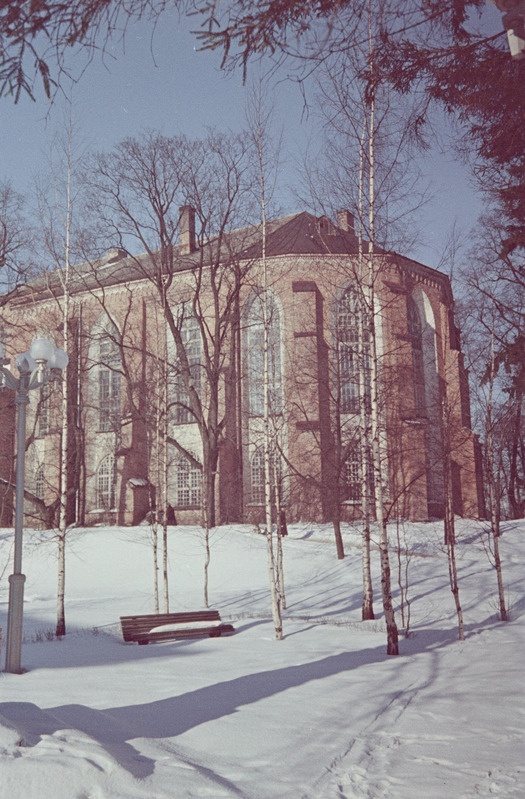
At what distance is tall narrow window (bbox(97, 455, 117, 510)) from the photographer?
41.0 meters

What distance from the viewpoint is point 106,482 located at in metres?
41.6

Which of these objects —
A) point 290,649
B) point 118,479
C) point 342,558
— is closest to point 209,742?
point 290,649

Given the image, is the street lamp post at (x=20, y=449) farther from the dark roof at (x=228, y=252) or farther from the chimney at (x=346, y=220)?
the dark roof at (x=228, y=252)

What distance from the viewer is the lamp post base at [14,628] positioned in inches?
405

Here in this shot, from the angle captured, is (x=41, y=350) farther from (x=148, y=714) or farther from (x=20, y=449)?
(x=148, y=714)

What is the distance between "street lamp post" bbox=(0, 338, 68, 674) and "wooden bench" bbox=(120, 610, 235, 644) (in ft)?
17.0

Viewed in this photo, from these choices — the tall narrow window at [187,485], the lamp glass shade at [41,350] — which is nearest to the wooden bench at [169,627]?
the lamp glass shade at [41,350]

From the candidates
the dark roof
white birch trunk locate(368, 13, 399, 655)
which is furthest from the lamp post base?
the dark roof

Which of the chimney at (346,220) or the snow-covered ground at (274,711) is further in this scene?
the chimney at (346,220)

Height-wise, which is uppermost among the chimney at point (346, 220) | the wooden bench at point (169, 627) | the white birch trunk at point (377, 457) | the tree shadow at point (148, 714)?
the chimney at point (346, 220)

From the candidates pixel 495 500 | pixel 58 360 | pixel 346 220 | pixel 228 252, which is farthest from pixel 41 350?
pixel 228 252

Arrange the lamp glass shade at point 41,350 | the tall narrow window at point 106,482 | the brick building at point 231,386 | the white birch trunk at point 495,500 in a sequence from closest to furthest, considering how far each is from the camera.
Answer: the lamp glass shade at point 41,350 < the white birch trunk at point 495,500 < the brick building at point 231,386 < the tall narrow window at point 106,482

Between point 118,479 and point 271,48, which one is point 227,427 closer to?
point 118,479

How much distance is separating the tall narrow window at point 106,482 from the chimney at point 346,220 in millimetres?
26621
